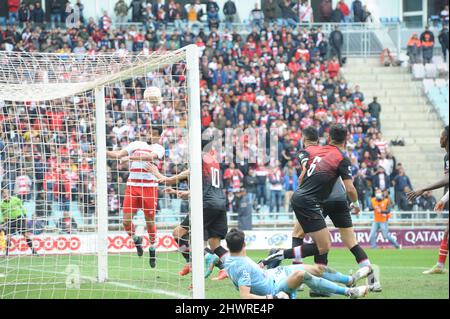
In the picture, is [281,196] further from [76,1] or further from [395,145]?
[76,1]

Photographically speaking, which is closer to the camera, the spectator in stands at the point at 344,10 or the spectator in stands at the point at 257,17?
the spectator in stands at the point at 257,17

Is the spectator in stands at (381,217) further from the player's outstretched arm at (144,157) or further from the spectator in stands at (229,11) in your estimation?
the spectator in stands at (229,11)

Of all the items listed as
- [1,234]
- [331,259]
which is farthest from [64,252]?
[331,259]

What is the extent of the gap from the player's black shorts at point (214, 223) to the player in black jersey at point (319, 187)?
1.62m

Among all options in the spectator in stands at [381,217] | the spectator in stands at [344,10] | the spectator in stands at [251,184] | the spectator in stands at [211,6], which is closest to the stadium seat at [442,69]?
the spectator in stands at [344,10]

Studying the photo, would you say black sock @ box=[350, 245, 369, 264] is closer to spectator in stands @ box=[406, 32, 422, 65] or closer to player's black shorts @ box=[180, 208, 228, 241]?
player's black shorts @ box=[180, 208, 228, 241]

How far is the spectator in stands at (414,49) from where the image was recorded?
123 ft

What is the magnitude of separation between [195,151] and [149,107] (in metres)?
16.1

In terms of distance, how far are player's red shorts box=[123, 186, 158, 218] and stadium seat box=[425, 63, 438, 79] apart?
24.6 meters

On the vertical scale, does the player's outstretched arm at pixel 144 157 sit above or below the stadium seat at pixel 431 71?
below

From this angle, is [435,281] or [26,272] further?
[26,272]

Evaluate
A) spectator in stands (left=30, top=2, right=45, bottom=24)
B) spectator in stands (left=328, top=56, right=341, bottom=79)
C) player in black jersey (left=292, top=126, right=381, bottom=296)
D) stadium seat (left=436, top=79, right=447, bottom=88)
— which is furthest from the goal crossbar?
stadium seat (left=436, top=79, right=447, bottom=88)

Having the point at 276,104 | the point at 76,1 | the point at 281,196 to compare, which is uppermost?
the point at 76,1

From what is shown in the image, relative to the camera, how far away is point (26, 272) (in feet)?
53.7
